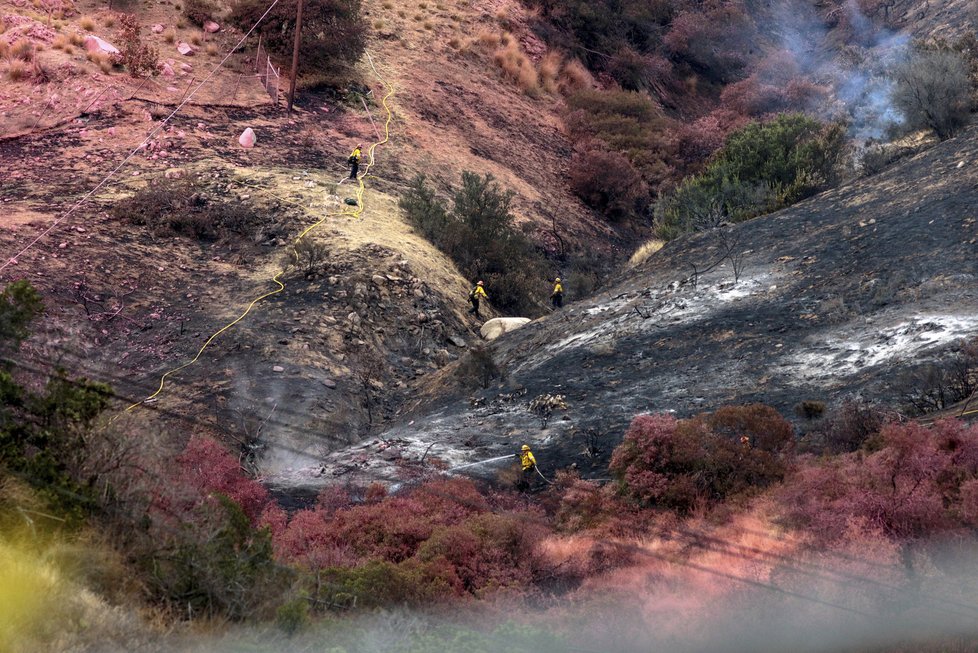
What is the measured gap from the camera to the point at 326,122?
26516mm

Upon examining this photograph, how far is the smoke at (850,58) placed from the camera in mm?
28327

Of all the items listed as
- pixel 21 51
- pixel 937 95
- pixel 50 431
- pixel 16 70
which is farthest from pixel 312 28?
pixel 50 431

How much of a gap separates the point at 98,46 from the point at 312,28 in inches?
236

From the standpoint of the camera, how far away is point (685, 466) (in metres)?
11.6

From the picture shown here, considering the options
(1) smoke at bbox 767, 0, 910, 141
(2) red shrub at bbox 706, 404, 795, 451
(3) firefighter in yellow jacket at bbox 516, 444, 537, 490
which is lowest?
(3) firefighter in yellow jacket at bbox 516, 444, 537, 490

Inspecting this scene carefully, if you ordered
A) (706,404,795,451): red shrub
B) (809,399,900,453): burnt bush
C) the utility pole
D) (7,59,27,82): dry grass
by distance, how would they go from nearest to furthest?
(809,399,900,453): burnt bush → (706,404,795,451): red shrub → (7,59,27,82): dry grass → the utility pole

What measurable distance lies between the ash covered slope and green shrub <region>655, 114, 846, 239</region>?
311cm

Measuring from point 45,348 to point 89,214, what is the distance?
4.98 metres

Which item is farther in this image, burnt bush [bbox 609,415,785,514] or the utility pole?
the utility pole

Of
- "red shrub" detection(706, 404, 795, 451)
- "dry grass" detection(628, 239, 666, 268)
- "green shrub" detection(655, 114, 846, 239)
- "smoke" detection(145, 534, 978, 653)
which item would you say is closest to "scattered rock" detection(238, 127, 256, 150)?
"dry grass" detection(628, 239, 666, 268)

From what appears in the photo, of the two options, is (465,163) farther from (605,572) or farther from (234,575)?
(234,575)

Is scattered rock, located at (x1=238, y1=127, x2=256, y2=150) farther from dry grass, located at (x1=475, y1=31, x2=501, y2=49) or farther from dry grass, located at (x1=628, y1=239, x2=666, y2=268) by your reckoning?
dry grass, located at (x1=475, y1=31, x2=501, y2=49)

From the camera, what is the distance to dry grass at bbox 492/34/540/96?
34263 mm

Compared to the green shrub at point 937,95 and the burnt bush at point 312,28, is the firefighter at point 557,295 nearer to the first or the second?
the green shrub at point 937,95
